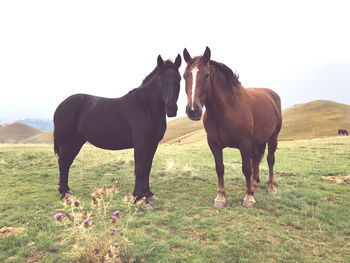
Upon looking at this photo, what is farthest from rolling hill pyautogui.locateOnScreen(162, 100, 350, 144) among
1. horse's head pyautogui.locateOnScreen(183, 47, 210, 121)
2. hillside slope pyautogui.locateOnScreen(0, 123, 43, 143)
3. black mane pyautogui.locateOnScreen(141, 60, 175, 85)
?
hillside slope pyautogui.locateOnScreen(0, 123, 43, 143)

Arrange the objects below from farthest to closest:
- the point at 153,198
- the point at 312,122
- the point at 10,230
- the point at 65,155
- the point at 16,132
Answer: the point at 16,132
the point at 312,122
the point at 65,155
the point at 153,198
the point at 10,230

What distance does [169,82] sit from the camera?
4988mm

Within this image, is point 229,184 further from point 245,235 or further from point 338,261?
point 338,261

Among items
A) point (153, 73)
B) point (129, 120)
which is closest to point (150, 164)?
point (129, 120)

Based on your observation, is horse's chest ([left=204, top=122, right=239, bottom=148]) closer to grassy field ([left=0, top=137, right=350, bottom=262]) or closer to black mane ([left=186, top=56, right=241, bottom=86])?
black mane ([left=186, top=56, right=241, bottom=86])

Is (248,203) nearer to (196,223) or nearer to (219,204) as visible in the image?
(219,204)

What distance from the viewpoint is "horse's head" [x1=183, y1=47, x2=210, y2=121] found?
4.32 meters

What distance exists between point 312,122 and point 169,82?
59762 millimetres

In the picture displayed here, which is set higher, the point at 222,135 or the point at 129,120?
the point at 129,120

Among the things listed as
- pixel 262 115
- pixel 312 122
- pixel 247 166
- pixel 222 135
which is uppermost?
pixel 312 122

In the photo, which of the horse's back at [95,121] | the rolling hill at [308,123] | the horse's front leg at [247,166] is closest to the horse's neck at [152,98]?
the horse's back at [95,121]

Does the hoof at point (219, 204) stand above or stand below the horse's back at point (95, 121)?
below

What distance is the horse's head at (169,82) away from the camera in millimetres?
4926

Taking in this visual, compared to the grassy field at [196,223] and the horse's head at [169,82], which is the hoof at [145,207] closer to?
the grassy field at [196,223]
